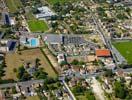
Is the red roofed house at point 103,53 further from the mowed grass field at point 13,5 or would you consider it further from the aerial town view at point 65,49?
the mowed grass field at point 13,5

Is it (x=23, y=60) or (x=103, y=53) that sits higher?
(x=23, y=60)

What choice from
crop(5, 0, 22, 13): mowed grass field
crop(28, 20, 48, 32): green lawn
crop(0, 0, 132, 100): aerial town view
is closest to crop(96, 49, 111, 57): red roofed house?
crop(0, 0, 132, 100): aerial town view

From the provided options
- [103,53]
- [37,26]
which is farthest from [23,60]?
[37,26]

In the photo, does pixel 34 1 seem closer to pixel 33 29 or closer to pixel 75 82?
pixel 33 29

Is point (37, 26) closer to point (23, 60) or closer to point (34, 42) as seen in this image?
point (34, 42)

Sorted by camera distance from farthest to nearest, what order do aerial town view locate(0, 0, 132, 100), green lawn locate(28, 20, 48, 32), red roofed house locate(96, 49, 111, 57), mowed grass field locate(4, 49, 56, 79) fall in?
green lawn locate(28, 20, 48, 32) < red roofed house locate(96, 49, 111, 57) < mowed grass field locate(4, 49, 56, 79) < aerial town view locate(0, 0, 132, 100)

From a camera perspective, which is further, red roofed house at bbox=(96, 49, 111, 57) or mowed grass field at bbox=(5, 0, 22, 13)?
mowed grass field at bbox=(5, 0, 22, 13)

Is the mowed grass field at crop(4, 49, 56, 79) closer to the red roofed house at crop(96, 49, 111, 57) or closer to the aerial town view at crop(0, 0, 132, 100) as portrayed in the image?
the aerial town view at crop(0, 0, 132, 100)
